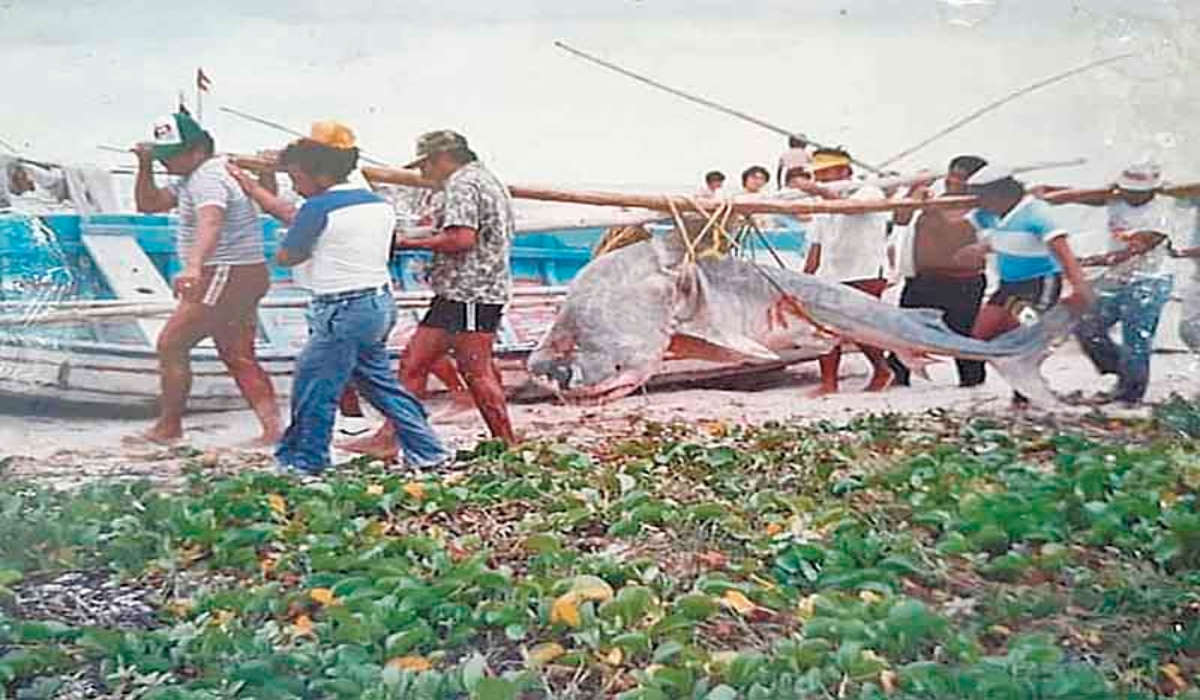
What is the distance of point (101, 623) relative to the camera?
8.79ft

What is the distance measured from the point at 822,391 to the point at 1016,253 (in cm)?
43

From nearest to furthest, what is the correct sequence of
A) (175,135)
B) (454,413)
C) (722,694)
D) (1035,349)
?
1. (722,694)
2. (175,135)
3. (454,413)
4. (1035,349)

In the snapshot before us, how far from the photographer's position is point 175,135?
2693mm

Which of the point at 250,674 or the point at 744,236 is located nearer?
the point at 250,674

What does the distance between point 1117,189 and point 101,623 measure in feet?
6.41

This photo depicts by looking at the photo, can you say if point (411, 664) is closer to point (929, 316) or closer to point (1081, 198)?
point (929, 316)

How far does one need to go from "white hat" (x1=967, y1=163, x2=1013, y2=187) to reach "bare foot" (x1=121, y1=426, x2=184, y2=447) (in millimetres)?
1472

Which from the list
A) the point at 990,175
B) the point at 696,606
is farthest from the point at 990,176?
the point at 696,606

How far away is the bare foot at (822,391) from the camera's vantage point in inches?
113

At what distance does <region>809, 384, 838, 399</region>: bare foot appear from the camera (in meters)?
2.88

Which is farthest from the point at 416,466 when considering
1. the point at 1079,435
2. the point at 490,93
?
the point at 1079,435

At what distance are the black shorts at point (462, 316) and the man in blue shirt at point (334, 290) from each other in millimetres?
71

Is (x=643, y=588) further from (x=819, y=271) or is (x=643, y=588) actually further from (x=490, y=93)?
(x=490, y=93)

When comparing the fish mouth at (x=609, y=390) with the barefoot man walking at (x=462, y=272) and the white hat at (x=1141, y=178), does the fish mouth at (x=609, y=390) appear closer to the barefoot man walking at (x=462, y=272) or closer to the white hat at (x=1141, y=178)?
the barefoot man walking at (x=462, y=272)
